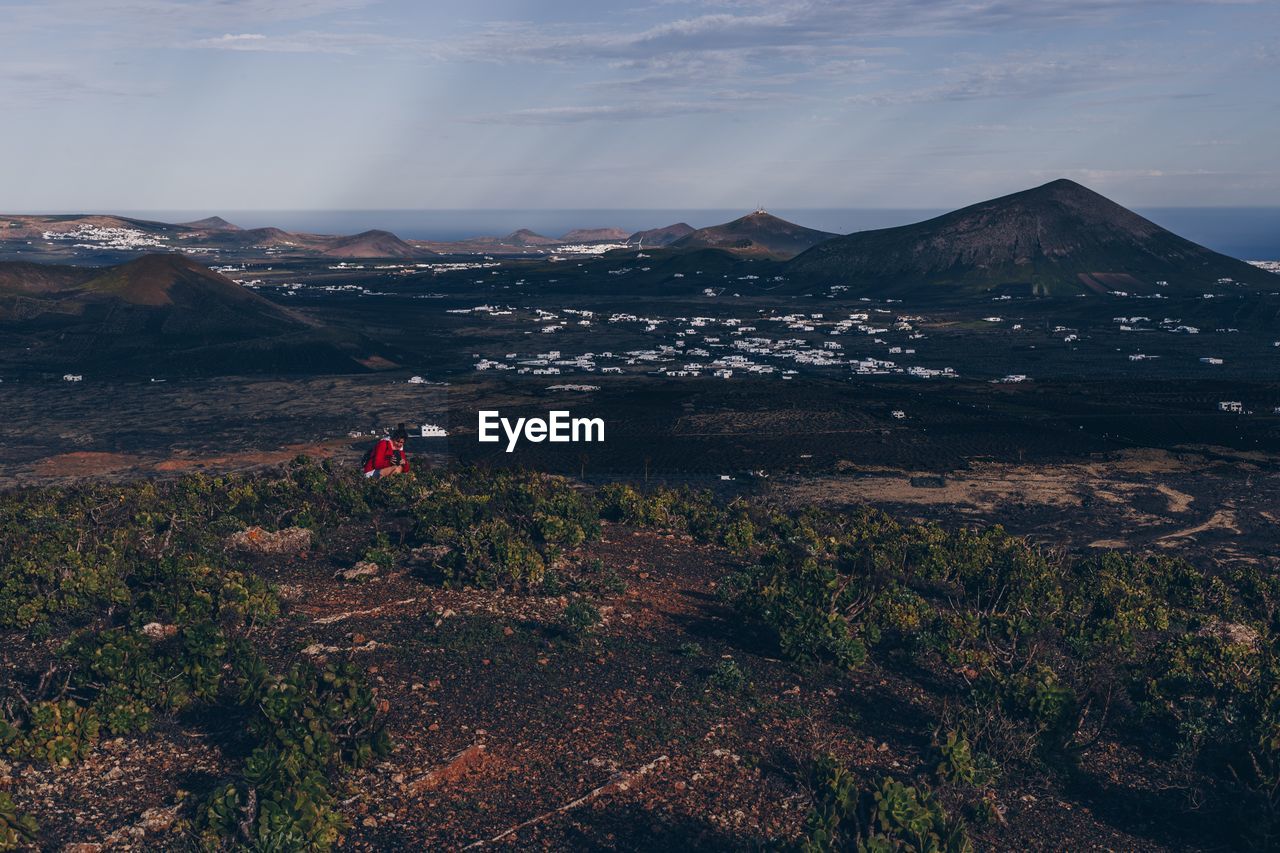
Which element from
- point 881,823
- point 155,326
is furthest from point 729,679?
point 155,326

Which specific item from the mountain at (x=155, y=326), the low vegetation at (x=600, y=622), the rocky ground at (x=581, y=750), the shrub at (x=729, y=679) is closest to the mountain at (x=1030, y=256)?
the mountain at (x=155, y=326)

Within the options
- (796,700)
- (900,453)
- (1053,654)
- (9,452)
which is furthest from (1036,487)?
(9,452)

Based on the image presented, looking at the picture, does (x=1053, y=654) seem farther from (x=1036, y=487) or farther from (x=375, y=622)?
(x=1036, y=487)

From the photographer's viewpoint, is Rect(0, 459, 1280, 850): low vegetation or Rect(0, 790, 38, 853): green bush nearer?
Rect(0, 790, 38, 853): green bush

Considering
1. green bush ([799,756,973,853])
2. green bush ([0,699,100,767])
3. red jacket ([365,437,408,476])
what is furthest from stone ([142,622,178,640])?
green bush ([799,756,973,853])

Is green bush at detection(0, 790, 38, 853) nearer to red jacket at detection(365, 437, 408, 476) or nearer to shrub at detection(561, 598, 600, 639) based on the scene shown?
shrub at detection(561, 598, 600, 639)

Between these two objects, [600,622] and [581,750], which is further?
[600,622]

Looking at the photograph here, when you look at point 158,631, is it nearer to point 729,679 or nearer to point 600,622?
point 600,622
